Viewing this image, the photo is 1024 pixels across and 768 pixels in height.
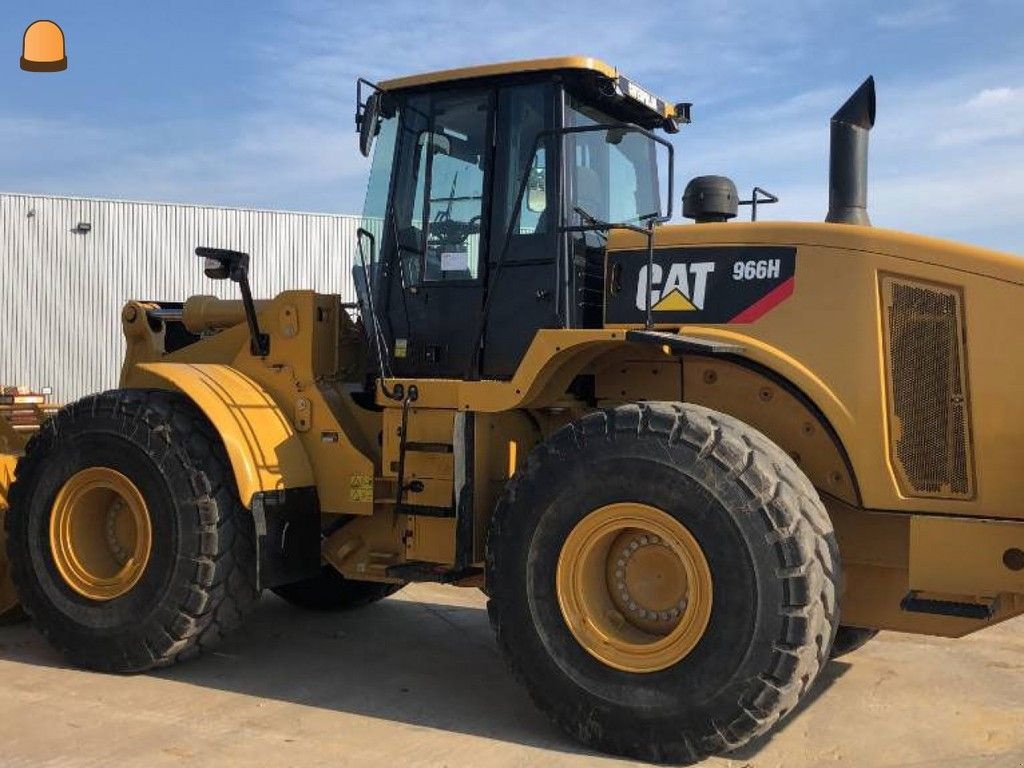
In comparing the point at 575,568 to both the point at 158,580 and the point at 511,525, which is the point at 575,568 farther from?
the point at 158,580

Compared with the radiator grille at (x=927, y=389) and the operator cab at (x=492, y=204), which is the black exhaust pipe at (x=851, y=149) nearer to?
the radiator grille at (x=927, y=389)

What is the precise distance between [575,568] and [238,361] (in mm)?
2546

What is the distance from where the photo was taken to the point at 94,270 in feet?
72.0

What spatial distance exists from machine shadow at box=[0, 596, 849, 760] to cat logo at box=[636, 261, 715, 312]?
75.2 inches

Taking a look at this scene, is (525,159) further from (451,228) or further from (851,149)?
(851,149)

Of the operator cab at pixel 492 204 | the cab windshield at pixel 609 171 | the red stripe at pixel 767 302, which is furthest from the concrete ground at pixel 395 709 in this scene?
the cab windshield at pixel 609 171

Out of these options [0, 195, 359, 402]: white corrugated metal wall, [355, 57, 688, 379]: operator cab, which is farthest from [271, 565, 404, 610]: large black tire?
[0, 195, 359, 402]: white corrugated metal wall

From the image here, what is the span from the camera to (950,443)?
4340mm

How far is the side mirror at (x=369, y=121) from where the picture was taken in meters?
5.54

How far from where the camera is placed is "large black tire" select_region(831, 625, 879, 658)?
214 inches

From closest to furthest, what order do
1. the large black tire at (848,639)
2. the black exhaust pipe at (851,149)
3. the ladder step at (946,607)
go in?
the ladder step at (946,607) → the black exhaust pipe at (851,149) → the large black tire at (848,639)

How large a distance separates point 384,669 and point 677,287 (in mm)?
2572

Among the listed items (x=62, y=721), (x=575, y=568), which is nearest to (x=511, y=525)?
(x=575, y=568)

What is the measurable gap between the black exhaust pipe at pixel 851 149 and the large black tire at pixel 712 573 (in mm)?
1361
